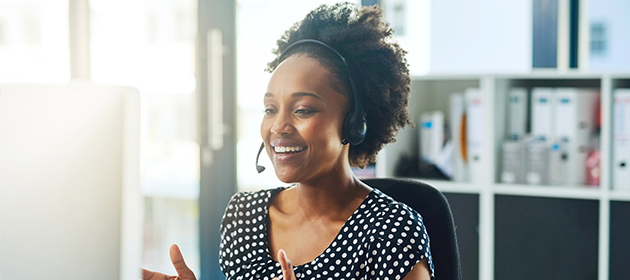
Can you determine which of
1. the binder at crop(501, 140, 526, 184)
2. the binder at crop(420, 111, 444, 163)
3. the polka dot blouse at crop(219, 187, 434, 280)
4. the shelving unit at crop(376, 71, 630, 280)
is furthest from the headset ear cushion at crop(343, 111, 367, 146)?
the binder at crop(501, 140, 526, 184)

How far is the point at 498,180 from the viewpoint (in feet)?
5.89

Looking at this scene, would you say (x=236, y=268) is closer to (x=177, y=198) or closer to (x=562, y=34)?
(x=562, y=34)

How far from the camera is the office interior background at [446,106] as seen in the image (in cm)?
135

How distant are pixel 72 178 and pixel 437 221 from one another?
0.58m

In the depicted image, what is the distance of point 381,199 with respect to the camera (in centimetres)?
80

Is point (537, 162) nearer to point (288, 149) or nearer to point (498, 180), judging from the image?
point (498, 180)

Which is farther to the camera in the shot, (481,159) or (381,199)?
(481,159)

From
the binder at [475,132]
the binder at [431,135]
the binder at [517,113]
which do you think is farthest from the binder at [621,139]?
the binder at [431,135]

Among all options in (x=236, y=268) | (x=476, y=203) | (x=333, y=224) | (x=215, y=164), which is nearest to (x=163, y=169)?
(x=215, y=164)

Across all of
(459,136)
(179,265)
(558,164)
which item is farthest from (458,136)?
(179,265)

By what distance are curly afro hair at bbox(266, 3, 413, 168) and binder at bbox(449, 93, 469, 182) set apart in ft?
3.08

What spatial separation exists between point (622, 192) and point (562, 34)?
1.98 ft

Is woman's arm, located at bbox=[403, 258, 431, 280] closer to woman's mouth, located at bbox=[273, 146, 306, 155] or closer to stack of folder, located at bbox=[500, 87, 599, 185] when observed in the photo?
woman's mouth, located at bbox=[273, 146, 306, 155]

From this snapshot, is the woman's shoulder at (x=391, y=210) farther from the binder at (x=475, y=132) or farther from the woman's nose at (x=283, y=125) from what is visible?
the binder at (x=475, y=132)
